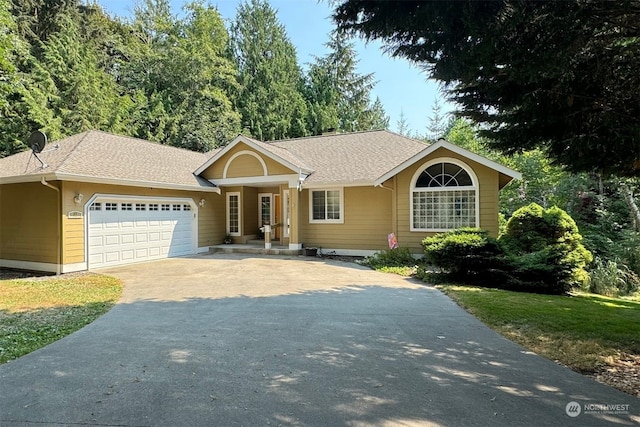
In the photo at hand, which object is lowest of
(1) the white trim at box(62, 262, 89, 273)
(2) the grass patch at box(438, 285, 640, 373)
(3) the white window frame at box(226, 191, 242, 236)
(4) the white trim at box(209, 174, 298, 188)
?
(2) the grass patch at box(438, 285, 640, 373)

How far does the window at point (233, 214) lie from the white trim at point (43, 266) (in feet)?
21.0

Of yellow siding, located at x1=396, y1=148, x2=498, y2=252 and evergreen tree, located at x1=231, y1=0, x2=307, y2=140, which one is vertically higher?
evergreen tree, located at x1=231, y1=0, x2=307, y2=140

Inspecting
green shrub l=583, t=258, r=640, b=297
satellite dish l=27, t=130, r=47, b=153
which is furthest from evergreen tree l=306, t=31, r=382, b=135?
satellite dish l=27, t=130, r=47, b=153

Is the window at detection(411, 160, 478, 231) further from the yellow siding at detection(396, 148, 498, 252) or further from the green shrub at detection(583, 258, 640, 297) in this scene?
the green shrub at detection(583, 258, 640, 297)

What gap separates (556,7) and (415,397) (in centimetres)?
396

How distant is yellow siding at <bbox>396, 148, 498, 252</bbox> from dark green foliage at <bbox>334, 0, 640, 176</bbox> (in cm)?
611

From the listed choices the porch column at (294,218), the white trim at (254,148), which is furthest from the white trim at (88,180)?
the porch column at (294,218)

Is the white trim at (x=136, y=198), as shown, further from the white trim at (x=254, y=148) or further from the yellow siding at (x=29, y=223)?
the white trim at (x=254, y=148)

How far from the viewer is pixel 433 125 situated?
38.2 metres

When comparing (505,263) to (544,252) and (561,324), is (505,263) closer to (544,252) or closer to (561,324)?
(544,252)

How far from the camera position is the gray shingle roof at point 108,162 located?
10.8 meters

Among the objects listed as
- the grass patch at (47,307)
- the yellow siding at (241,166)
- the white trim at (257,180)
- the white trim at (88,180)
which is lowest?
the grass patch at (47,307)

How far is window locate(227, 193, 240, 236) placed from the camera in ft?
54.0

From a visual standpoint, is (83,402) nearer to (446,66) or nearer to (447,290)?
(446,66)
